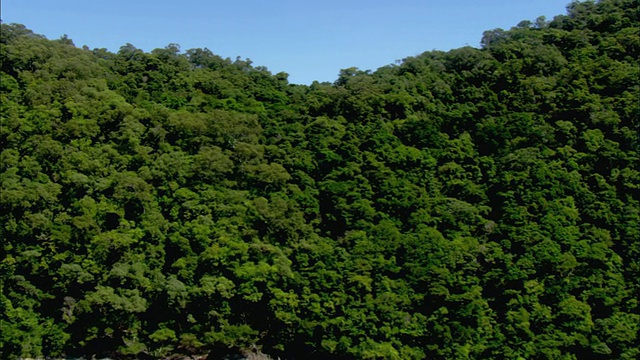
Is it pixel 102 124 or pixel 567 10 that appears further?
pixel 567 10

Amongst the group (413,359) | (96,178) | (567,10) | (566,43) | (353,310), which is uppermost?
(567,10)

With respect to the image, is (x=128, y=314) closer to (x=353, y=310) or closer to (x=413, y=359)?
(x=353, y=310)

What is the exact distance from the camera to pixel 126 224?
1556 inches

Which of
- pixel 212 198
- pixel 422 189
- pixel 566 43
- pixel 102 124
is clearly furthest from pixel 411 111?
pixel 102 124

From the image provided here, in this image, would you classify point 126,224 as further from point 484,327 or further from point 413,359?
point 484,327

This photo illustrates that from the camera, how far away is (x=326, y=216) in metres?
42.8

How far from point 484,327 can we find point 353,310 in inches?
282

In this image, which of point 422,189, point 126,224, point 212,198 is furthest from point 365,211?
point 126,224

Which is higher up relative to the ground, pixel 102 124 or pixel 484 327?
pixel 102 124

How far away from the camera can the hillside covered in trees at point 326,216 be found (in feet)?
122

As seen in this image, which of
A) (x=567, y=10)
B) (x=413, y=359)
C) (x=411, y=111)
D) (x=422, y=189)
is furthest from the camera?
(x=567, y=10)

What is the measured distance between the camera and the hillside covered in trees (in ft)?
122

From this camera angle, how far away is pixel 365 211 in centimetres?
4131

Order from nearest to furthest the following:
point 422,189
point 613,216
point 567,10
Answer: point 613,216, point 422,189, point 567,10
